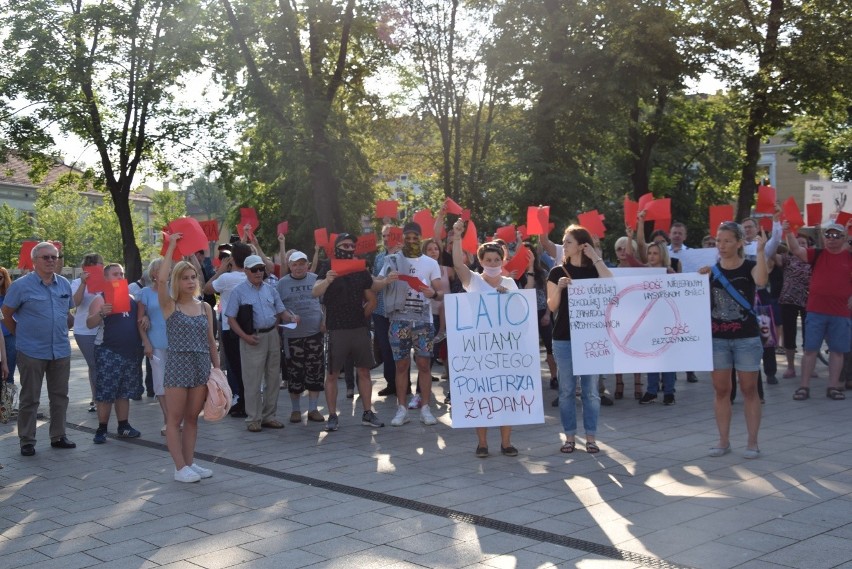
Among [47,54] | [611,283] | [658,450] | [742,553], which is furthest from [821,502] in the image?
[47,54]

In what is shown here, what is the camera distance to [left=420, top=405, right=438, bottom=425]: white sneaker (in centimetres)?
999

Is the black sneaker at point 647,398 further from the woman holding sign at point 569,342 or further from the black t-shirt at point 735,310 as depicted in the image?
the black t-shirt at point 735,310

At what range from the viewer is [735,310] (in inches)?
306

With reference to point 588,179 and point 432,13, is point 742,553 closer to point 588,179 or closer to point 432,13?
point 588,179

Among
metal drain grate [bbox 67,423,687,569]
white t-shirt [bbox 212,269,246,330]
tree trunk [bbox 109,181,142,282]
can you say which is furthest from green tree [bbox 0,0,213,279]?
metal drain grate [bbox 67,423,687,569]

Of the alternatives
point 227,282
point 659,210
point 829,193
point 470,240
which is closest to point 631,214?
point 659,210

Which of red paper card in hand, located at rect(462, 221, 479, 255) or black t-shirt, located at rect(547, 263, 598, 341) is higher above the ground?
red paper card in hand, located at rect(462, 221, 479, 255)

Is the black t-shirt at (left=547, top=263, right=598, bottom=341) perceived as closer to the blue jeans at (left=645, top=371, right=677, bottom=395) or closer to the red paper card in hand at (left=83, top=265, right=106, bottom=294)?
the blue jeans at (left=645, top=371, right=677, bottom=395)

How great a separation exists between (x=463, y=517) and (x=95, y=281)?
5204mm

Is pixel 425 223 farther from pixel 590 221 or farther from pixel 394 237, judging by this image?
pixel 590 221

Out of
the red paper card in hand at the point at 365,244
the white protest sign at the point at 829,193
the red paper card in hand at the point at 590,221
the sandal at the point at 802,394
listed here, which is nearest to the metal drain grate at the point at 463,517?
the red paper card in hand at the point at 365,244

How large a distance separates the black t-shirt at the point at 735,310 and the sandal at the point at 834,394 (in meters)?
3.66

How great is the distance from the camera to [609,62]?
867 inches

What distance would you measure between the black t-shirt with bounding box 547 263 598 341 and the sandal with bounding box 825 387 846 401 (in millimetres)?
4217
